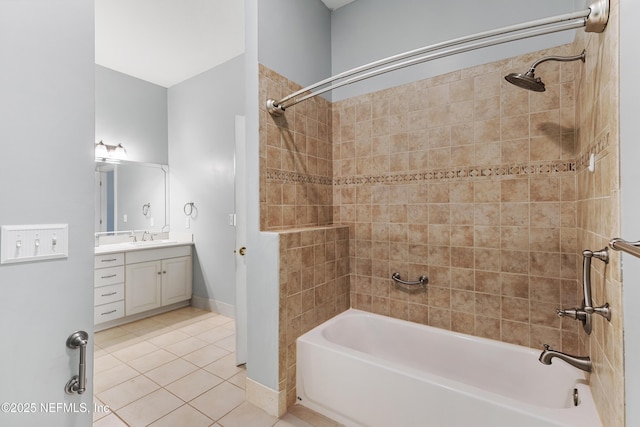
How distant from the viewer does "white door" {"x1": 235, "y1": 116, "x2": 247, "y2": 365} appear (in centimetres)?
229

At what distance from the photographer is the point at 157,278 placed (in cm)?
329

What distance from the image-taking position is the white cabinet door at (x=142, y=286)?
3.05 metres

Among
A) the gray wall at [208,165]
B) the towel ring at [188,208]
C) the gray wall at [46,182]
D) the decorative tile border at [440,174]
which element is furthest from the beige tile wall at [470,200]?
the towel ring at [188,208]

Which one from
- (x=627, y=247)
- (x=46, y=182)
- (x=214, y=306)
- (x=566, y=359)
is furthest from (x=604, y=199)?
(x=214, y=306)

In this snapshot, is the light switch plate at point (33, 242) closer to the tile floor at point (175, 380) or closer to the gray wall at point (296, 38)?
the tile floor at point (175, 380)

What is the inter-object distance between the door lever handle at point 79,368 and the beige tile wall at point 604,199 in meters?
1.75

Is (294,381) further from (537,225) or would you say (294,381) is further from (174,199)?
(174,199)

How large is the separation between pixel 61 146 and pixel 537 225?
2302 millimetres

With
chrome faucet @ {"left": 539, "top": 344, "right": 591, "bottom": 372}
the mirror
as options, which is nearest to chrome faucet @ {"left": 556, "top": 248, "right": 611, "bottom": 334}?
chrome faucet @ {"left": 539, "top": 344, "right": 591, "bottom": 372}

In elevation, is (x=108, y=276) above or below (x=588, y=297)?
below

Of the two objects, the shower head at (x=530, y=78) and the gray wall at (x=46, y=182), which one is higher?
the shower head at (x=530, y=78)

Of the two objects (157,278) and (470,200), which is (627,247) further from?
(157,278)

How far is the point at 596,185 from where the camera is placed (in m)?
1.18

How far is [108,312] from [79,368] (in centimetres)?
243
